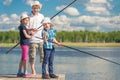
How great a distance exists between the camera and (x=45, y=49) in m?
10.9


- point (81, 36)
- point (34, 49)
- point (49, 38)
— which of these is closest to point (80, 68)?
point (34, 49)

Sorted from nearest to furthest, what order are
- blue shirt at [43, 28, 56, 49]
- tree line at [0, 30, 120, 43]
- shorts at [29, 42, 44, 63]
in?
blue shirt at [43, 28, 56, 49], shorts at [29, 42, 44, 63], tree line at [0, 30, 120, 43]

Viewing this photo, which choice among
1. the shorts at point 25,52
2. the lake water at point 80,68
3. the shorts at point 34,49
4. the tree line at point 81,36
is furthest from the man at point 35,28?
the tree line at point 81,36

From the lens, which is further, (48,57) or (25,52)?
(25,52)

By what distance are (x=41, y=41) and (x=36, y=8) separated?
0.75 metres

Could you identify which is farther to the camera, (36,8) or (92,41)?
(92,41)

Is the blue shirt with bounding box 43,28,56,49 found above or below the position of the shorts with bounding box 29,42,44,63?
above

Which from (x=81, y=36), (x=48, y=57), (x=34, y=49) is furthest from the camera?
(x=81, y=36)

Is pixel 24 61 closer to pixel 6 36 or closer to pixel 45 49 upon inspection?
pixel 45 49

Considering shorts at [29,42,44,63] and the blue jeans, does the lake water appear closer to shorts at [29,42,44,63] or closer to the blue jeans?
shorts at [29,42,44,63]

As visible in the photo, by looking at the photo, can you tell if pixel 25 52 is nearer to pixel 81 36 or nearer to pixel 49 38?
pixel 49 38

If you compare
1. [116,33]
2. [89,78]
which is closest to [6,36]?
[116,33]

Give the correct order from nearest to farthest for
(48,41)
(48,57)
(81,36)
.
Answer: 1. (48,41)
2. (48,57)
3. (81,36)

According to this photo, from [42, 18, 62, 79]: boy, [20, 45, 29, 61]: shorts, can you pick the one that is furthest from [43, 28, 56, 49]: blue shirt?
[20, 45, 29, 61]: shorts
